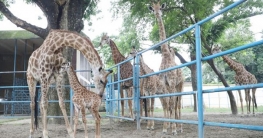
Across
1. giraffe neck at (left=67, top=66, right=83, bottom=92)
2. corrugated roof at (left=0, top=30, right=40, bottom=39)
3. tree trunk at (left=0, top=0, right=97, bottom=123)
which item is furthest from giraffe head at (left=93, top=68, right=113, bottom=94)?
corrugated roof at (left=0, top=30, right=40, bottom=39)

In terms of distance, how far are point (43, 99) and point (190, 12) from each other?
20.1 ft

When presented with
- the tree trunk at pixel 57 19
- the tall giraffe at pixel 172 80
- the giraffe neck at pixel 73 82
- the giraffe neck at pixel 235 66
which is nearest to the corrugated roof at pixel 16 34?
the tree trunk at pixel 57 19

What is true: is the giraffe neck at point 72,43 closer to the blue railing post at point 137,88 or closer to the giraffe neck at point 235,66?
the blue railing post at point 137,88

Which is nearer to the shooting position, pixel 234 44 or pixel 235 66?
pixel 235 66

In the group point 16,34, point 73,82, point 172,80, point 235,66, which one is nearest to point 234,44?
point 235,66

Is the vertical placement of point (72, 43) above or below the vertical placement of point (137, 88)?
above

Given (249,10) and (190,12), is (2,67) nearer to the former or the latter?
(190,12)

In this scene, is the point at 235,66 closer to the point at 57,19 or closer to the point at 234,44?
the point at 234,44

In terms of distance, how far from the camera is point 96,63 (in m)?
5.27

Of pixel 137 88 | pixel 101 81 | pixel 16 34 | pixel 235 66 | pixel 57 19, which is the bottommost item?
pixel 137 88

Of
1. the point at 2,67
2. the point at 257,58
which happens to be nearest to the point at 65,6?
the point at 2,67

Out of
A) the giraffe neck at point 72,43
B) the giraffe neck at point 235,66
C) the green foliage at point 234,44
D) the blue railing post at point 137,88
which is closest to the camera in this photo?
the giraffe neck at point 72,43

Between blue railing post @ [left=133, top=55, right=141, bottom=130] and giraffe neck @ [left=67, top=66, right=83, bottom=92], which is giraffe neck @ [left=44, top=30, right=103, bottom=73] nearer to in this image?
giraffe neck @ [left=67, top=66, right=83, bottom=92]

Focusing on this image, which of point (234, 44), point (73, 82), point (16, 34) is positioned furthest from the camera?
point (234, 44)
